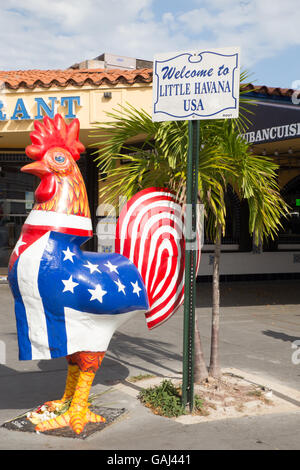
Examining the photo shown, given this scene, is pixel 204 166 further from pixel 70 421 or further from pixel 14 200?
pixel 14 200

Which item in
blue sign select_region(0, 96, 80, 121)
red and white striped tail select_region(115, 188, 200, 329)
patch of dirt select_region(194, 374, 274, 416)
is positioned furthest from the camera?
blue sign select_region(0, 96, 80, 121)

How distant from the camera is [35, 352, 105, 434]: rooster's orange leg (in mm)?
4695

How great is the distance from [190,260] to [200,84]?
1823 millimetres

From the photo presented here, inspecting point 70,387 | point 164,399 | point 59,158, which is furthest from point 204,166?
point 70,387

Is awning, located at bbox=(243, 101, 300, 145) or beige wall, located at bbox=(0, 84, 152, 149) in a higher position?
beige wall, located at bbox=(0, 84, 152, 149)

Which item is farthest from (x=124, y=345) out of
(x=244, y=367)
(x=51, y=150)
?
(x=51, y=150)

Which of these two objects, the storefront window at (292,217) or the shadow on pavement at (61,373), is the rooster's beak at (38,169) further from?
the storefront window at (292,217)

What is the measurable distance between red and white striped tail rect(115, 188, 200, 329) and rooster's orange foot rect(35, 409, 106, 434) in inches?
41.9

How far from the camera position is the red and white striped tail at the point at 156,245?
4801mm

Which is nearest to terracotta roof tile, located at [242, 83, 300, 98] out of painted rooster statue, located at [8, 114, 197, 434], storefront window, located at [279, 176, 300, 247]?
storefront window, located at [279, 176, 300, 247]

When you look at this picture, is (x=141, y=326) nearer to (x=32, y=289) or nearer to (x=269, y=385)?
(x=269, y=385)

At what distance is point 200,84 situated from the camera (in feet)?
17.0

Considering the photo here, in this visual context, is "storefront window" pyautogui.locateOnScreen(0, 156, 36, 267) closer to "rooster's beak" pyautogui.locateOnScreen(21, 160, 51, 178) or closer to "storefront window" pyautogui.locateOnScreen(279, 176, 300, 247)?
"storefront window" pyautogui.locateOnScreen(279, 176, 300, 247)

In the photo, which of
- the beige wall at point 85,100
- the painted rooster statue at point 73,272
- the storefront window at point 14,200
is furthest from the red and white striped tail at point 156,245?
the storefront window at point 14,200
